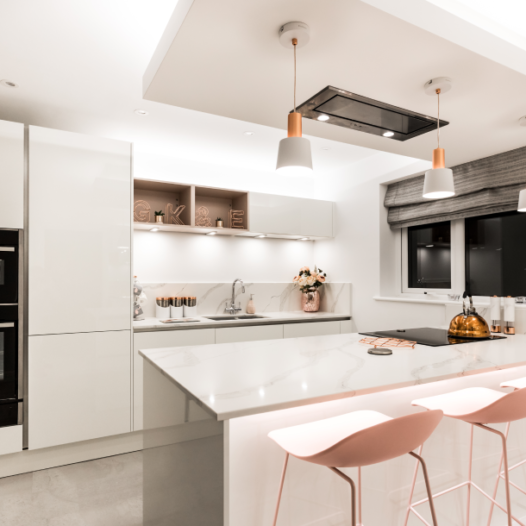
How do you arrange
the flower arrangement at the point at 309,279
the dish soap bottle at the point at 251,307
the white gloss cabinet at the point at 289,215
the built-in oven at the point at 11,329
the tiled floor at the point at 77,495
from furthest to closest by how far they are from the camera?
1. the flower arrangement at the point at 309,279
2. the dish soap bottle at the point at 251,307
3. the white gloss cabinet at the point at 289,215
4. the built-in oven at the point at 11,329
5. the tiled floor at the point at 77,495

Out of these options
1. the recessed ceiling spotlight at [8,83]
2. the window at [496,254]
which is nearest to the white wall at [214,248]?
the recessed ceiling spotlight at [8,83]

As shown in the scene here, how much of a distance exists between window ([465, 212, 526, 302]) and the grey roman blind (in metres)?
0.20

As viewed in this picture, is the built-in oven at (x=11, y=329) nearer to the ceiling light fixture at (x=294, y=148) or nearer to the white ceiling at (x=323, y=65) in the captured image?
the white ceiling at (x=323, y=65)

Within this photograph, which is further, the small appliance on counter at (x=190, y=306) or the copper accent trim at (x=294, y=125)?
the small appliance on counter at (x=190, y=306)

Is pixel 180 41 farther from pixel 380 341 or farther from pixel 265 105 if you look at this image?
pixel 380 341

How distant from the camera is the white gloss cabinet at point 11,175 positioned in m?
2.55

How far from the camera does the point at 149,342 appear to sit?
3035 mm

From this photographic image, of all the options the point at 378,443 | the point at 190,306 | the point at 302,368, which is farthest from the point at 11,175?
the point at 378,443

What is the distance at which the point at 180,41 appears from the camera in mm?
1521

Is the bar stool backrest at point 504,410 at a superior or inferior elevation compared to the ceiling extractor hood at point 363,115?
Result: inferior

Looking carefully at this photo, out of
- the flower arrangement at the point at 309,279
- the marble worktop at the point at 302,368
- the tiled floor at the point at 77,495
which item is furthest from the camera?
the flower arrangement at the point at 309,279

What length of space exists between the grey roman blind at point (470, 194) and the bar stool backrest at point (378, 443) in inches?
90.3

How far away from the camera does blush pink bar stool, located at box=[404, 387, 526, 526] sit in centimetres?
141

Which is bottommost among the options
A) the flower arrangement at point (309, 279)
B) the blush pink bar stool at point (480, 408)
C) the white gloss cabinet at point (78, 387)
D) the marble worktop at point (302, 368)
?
the white gloss cabinet at point (78, 387)
